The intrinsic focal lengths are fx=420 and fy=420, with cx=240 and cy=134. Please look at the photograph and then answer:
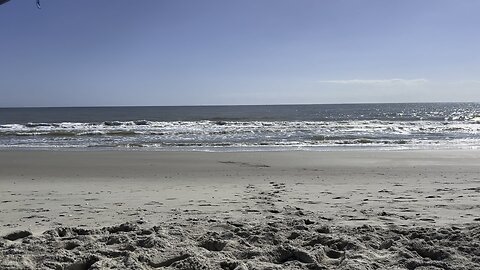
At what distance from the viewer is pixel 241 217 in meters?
5.33

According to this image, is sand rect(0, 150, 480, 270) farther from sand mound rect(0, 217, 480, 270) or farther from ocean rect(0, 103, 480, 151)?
ocean rect(0, 103, 480, 151)

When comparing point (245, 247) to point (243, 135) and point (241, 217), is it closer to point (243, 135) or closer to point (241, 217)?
point (241, 217)

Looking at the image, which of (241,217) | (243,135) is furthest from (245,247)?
(243,135)

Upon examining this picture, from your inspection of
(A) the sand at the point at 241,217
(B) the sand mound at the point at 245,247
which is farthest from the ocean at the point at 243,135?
(B) the sand mound at the point at 245,247

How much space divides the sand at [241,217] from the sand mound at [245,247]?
0.03 feet

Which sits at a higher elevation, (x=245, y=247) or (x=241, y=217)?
(x=245, y=247)

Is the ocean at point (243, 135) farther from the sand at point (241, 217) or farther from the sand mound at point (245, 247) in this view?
the sand mound at point (245, 247)

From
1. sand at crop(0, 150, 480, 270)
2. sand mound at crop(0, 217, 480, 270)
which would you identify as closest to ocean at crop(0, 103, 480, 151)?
sand at crop(0, 150, 480, 270)

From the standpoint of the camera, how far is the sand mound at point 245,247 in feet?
11.2

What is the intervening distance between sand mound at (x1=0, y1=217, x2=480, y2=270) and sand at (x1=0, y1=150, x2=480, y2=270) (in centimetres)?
1

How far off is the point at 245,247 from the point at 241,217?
1469mm


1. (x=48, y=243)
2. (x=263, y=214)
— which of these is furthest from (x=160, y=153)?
(x=48, y=243)

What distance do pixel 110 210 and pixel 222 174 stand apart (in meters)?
4.52

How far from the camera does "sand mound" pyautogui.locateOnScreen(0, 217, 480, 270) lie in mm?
3424
